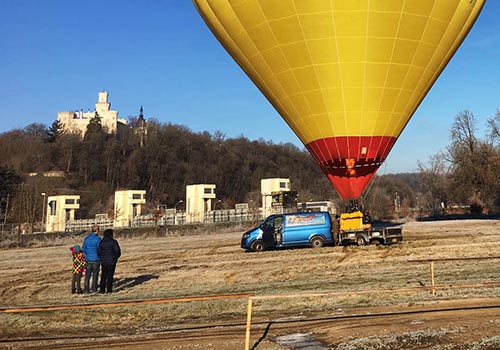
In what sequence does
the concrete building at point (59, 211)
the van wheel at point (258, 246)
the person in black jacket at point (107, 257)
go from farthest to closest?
the concrete building at point (59, 211) < the van wheel at point (258, 246) < the person in black jacket at point (107, 257)

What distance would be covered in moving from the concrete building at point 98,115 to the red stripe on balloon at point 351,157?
126914 millimetres

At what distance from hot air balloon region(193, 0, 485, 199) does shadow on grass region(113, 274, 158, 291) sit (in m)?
6.84

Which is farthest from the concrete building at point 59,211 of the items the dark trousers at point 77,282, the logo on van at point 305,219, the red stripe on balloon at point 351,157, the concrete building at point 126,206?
the red stripe on balloon at point 351,157

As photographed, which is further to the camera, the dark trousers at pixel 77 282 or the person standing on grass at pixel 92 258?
the dark trousers at pixel 77 282

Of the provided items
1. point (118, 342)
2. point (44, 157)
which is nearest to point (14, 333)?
point (118, 342)

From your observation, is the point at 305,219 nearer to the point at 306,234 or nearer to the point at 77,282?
the point at 306,234

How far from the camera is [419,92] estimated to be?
13.5m

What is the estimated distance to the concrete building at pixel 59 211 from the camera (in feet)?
180

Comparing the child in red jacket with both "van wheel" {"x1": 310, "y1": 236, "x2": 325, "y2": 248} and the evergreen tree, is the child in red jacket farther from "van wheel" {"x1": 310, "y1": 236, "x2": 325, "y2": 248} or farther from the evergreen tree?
the evergreen tree

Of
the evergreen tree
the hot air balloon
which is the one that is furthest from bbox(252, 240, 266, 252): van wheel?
the evergreen tree

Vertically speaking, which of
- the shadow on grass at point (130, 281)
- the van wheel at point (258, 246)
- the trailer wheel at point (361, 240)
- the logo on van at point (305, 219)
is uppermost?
the logo on van at point (305, 219)

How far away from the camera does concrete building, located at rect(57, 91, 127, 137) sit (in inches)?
5266

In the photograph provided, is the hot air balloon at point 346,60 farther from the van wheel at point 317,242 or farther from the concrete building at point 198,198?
the concrete building at point 198,198

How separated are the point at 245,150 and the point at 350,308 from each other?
121348 mm
